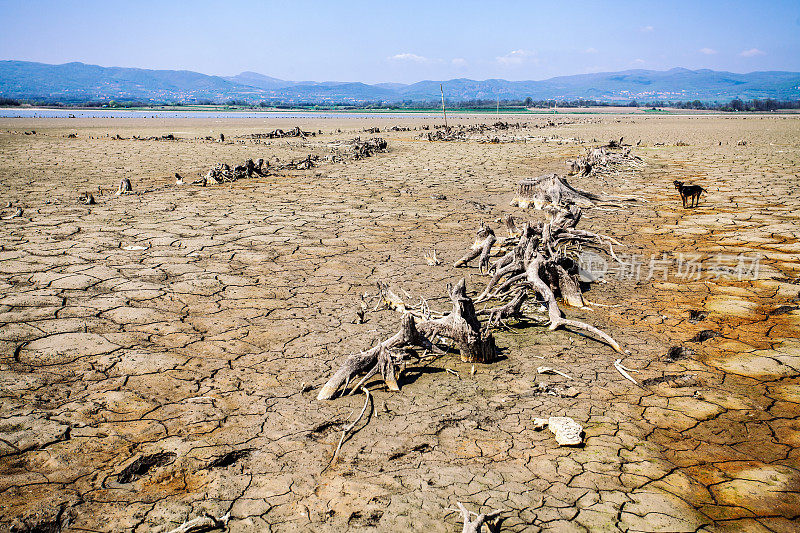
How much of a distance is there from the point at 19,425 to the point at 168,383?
2.46 ft

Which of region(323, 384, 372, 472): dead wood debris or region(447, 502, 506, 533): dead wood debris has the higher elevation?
region(447, 502, 506, 533): dead wood debris

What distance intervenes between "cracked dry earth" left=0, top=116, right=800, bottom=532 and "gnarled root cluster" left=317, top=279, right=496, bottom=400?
110 mm

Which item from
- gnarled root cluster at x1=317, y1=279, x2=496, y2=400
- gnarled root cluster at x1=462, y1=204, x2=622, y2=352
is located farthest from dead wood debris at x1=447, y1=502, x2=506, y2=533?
gnarled root cluster at x1=462, y1=204, x2=622, y2=352

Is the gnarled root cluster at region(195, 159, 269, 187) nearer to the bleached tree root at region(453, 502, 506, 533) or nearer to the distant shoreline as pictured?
the bleached tree root at region(453, 502, 506, 533)

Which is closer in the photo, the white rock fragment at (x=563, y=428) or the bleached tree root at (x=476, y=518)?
the bleached tree root at (x=476, y=518)

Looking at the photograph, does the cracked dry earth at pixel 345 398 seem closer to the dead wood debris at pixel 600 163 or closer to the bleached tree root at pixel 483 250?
the bleached tree root at pixel 483 250

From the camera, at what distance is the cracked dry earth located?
6.71ft

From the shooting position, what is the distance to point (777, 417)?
264cm

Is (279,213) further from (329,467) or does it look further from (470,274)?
(329,467)

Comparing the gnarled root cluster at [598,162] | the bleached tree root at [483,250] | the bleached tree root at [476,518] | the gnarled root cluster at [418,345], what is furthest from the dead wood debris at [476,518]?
the gnarled root cluster at [598,162]

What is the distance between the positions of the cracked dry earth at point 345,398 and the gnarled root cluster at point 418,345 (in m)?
0.11

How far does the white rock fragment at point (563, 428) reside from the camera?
94.6 inches

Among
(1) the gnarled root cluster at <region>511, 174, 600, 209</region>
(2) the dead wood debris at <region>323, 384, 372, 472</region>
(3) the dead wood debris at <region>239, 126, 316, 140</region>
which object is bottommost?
(2) the dead wood debris at <region>323, 384, 372, 472</region>

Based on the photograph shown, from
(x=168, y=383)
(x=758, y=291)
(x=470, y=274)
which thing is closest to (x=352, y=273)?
(x=470, y=274)
